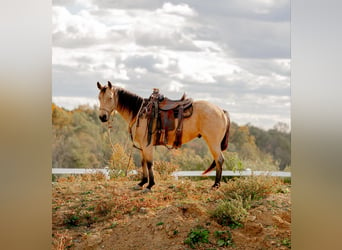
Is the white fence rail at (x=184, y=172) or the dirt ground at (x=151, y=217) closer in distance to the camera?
the dirt ground at (x=151, y=217)

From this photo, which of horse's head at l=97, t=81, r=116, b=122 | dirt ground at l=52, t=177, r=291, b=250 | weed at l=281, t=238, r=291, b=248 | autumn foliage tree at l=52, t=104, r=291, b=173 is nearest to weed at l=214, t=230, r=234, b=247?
dirt ground at l=52, t=177, r=291, b=250

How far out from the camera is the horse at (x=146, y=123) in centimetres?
473

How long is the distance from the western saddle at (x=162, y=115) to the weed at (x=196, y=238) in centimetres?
100

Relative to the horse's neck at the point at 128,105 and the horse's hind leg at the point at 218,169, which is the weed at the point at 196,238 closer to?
the horse's hind leg at the point at 218,169

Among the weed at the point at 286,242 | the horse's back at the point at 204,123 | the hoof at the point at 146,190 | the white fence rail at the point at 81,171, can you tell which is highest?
the horse's back at the point at 204,123

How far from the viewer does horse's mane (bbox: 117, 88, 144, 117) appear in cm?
475

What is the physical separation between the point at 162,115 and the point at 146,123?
0.19 metres

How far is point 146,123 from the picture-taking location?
4.80m

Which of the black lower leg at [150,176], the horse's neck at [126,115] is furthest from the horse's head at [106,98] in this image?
the black lower leg at [150,176]

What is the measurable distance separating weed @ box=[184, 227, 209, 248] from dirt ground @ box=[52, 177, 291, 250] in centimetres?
4

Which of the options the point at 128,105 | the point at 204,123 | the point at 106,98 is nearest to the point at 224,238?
the point at 204,123

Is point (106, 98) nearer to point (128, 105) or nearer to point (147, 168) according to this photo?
point (128, 105)
